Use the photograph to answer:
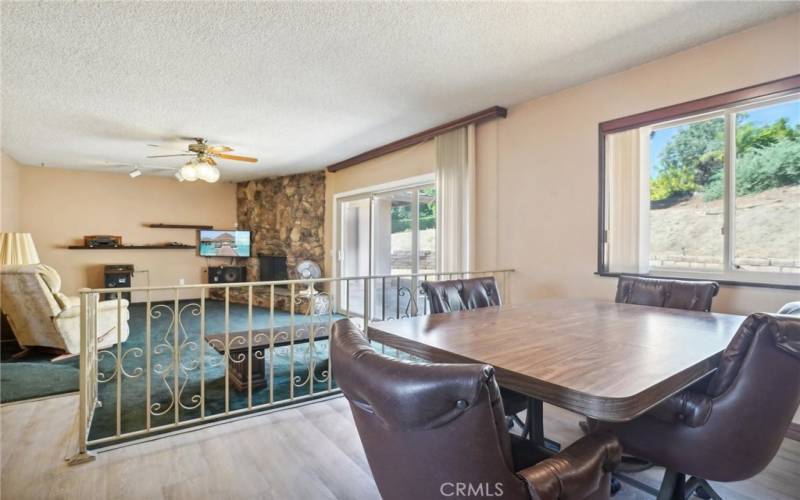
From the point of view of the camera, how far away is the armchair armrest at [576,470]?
83 cm

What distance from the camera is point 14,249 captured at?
4.52 metres

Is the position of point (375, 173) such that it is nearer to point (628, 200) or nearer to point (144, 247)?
point (628, 200)

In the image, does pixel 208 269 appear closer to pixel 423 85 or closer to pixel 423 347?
pixel 423 85

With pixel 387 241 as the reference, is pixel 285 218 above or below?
above

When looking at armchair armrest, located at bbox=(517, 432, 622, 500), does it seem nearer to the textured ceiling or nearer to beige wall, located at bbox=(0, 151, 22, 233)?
the textured ceiling

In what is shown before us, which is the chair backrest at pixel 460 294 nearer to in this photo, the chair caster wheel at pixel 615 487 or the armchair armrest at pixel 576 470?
the chair caster wheel at pixel 615 487

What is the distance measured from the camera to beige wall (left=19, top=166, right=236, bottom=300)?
6.71 m

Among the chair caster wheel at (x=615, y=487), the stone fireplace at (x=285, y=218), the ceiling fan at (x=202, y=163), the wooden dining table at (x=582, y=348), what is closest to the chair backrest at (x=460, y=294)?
the wooden dining table at (x=582, y=348)

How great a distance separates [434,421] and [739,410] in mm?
1088

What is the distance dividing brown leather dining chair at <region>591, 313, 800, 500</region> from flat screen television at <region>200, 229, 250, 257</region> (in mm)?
7898

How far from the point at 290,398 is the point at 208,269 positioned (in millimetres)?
6142

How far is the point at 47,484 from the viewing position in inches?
72.1

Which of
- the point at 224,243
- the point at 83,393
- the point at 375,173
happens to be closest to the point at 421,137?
the point at 375,173

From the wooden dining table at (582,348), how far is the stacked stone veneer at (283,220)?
17.0 ft
